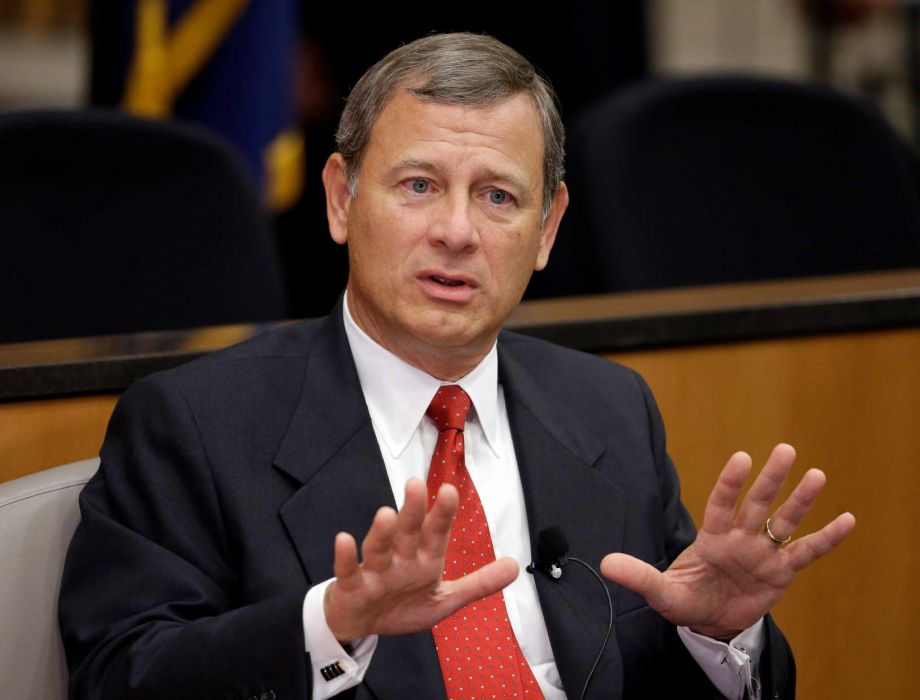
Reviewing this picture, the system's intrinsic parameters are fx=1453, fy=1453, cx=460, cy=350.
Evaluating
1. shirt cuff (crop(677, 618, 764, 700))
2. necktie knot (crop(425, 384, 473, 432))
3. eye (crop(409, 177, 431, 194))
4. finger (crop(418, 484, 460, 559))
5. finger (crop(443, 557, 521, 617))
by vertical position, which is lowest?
shirt cuff (crop(677, 618, 764, 700))

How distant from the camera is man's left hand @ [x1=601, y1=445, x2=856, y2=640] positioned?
1.68 metres

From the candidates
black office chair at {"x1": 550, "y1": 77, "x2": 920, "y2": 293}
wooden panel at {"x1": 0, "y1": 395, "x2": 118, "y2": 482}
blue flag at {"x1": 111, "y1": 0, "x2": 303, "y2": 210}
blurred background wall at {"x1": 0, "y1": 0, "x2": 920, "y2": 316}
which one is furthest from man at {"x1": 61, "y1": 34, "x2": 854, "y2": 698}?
blue flag at {"x1": 111, "y1": 0, "x2": 303, "y2": 210}

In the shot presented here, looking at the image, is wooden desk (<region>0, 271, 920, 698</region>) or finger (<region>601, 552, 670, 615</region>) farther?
wooden desk (<region>0, 271, 920, 698</region>)

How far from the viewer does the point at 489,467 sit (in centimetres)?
193

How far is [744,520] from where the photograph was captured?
5.66 ft

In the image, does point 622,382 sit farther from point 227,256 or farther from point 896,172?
point 896,172

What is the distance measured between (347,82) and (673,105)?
4.24ft

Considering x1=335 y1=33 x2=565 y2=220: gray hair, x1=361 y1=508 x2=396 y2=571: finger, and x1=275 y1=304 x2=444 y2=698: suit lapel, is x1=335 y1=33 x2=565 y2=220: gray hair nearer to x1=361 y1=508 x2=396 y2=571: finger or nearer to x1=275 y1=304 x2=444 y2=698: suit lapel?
x1=275 y1=304 x2=444 y2=698: suit lapel

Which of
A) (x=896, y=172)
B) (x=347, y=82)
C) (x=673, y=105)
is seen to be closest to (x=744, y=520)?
(x=673, y=105)

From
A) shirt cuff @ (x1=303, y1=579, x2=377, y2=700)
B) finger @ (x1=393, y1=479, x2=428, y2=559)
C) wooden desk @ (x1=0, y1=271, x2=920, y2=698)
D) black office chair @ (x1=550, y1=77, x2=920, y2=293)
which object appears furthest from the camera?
black office chair @ (x1=550, y1=77, x2=920, y2=293)

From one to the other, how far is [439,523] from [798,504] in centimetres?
47

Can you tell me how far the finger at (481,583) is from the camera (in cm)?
151

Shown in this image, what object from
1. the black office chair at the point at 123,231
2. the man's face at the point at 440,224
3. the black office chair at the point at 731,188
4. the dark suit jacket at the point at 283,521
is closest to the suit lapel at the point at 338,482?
the dark suit jacket at the point at 283,521

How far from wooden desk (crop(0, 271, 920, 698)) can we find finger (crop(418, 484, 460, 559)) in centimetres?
85
